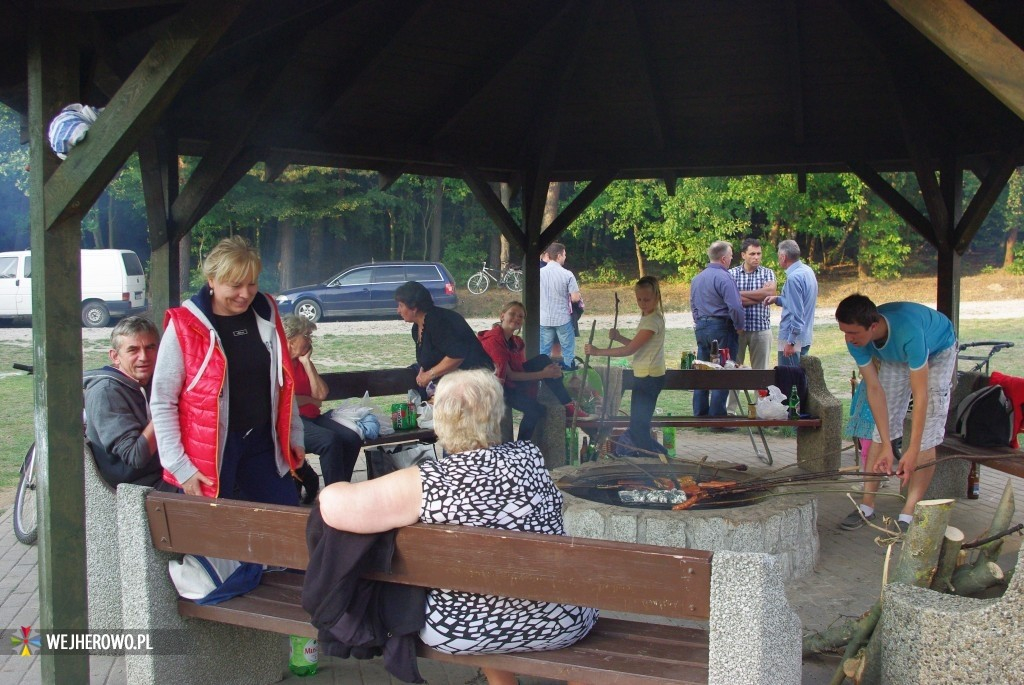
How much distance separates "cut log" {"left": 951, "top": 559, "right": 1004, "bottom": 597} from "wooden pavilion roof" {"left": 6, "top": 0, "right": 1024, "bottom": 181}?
139 inches

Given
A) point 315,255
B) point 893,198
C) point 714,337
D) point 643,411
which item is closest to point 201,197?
point 643,411

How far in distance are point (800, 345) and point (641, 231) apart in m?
20.6

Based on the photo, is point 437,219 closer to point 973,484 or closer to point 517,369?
point 517,369

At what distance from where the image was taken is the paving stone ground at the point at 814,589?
164 inches

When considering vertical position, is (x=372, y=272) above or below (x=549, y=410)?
above

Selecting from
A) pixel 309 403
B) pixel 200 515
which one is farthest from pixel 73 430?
pixel 309 403

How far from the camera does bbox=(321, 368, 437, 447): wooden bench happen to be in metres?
6.94

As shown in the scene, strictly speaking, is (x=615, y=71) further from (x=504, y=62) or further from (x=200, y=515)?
(x=200, y=515)

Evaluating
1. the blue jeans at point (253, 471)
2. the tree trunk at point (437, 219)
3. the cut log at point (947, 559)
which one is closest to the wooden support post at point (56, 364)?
the blue jeans at point (253, 471)

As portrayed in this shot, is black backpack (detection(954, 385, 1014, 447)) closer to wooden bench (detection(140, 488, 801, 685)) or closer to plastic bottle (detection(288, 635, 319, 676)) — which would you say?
wooden bench (detection(140, 488, 801, 685))

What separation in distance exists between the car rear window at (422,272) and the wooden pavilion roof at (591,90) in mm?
16010

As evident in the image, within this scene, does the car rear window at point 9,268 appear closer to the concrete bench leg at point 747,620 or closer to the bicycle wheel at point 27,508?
the bicycle wheel at point 27,508

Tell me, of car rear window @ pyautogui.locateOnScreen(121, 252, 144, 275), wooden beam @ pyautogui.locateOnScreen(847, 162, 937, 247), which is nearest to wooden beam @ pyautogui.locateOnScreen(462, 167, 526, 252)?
wooden beam @ pyautogui.locateOnScreen(847, 162, 937, 247)

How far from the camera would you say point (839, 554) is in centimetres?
594
